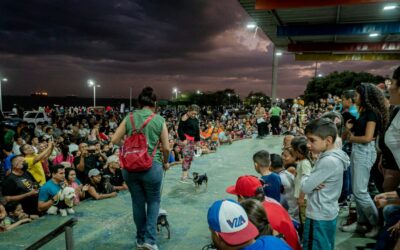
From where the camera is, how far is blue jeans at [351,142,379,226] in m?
3.15

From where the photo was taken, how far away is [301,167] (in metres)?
3.05

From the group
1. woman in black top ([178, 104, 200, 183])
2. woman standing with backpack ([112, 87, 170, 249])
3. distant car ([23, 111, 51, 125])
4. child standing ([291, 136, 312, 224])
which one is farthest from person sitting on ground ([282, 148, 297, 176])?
distant car ([23, 111, 51, 125])

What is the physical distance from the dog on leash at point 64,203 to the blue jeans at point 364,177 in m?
4.02

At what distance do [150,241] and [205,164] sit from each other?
480 cm

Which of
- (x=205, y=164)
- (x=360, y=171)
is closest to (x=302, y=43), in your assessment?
(x=205, y=164)

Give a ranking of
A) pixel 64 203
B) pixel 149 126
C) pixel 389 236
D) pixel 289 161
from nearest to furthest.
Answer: pixel 389 236, pixel 149 126, pixel 289 161, pixel 64 203

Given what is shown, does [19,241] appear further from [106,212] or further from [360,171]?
[360,171]

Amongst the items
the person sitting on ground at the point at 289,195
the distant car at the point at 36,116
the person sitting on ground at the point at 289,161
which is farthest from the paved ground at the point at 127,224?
the distant car at the point at 36,116

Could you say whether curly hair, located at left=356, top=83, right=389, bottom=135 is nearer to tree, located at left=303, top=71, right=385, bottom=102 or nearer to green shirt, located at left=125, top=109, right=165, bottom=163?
green shirt, located at left=125, top=109, right=165, bottom=163

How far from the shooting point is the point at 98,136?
11.0 metres

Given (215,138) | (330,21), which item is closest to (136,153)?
(215,138)

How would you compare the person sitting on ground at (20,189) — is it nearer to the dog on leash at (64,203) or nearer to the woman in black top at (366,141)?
the dog on leash at (64,203)

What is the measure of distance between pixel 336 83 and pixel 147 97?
4447 cm

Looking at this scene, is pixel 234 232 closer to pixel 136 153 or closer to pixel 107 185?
pixel 136 153
